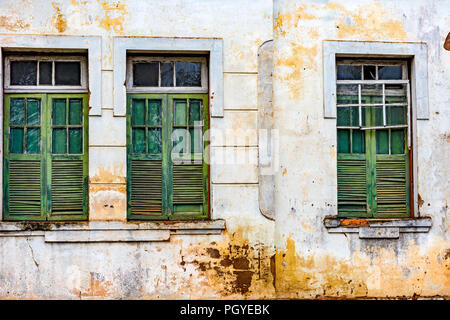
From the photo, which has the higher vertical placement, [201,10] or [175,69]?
[201,10]

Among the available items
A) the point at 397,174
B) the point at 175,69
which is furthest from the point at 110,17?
the point at 397,174

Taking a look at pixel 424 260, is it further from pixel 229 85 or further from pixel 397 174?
pixel 229 85

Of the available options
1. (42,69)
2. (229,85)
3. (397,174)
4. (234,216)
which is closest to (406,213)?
(397,174)

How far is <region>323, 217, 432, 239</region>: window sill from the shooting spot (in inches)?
300

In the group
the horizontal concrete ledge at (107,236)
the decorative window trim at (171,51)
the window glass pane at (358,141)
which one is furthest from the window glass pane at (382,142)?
the horizontal concrete ledge at (107,236)

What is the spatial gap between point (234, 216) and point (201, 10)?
2.59 metres

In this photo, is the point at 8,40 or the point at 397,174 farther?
the point at 397,174

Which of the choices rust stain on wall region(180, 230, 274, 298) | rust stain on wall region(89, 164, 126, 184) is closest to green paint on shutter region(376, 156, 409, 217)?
rust stain on wall region(180, 230, 274, 298)

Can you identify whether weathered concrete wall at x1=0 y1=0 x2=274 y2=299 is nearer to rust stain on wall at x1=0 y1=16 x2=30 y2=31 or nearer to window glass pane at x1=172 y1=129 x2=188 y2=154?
rust stain on wall at x1=0 y1=16 x2=30 y2=31

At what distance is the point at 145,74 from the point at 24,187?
2.04m

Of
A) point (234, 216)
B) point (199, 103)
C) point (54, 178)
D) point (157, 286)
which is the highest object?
point (199, 103)

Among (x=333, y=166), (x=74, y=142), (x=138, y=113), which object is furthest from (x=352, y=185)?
(x=74, y=142)

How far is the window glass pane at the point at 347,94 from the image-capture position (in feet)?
26.0

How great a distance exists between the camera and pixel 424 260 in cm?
770
